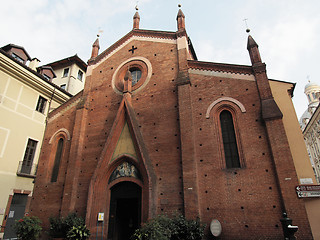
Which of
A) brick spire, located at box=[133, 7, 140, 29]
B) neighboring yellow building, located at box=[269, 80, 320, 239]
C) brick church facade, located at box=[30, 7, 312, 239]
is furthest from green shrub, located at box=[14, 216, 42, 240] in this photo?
brick spire, located at box=[133, 7, 140, 29]

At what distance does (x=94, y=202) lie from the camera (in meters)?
11.4

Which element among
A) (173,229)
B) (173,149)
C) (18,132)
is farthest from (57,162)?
(173,229)

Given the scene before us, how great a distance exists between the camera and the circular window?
540 inches

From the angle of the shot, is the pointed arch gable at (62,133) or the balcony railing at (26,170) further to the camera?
the pointed arch gable at (62,133)

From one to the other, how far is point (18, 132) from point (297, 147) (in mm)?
16150

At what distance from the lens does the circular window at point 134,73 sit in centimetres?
1371

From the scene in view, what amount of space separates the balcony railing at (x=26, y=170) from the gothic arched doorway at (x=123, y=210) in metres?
6.44

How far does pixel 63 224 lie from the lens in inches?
429

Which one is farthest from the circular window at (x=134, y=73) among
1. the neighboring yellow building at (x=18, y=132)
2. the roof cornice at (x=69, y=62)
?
the roof cornice at (x=69, y=62)

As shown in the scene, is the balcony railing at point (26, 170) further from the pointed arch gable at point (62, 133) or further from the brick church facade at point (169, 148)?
the pointed arch gable at point (62, 133)

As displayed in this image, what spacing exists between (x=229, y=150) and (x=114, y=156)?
6105 millimetres

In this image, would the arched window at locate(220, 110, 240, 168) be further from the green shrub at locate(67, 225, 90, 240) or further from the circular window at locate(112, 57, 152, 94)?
the green shrub at locate(67, 225, 90, 240)

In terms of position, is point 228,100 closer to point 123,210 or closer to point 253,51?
point 253,51

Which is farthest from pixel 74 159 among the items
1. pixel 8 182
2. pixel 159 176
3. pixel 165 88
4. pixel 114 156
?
pixel 165 88
